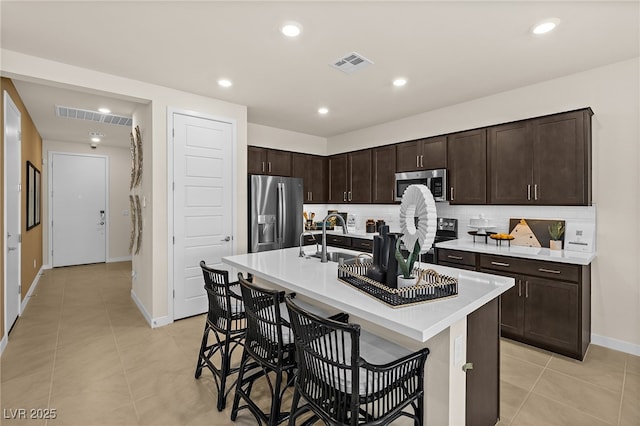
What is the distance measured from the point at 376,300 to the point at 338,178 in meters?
4.24

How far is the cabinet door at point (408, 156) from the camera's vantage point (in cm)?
433

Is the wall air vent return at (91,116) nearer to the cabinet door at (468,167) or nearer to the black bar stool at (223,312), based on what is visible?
the black bar stool at (223,312)

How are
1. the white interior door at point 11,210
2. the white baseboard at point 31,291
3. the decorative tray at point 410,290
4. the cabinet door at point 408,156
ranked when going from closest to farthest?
1. the decorative tray at point 410,290
2. the white interior door at point 11,210
3. the white baseboard at point 31,291
4. the cabinet door at point 408,156

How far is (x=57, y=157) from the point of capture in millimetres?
6441

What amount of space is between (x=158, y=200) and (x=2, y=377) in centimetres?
190

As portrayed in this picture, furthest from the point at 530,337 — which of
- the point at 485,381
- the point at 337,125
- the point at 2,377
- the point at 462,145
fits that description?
the point at 2,377

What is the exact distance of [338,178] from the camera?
5.62m

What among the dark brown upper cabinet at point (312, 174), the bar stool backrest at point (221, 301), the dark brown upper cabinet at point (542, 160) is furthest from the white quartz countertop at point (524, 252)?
the dark brown upper cabinet at point (312, 174)

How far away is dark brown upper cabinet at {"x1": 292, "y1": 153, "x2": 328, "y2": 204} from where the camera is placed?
540cm

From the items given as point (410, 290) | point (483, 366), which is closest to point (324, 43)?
point (410, 290)

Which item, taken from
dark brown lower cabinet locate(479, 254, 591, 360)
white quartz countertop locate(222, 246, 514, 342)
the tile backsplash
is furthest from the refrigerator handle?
dark brown lower cabinet locate(479, 254, 591, 360)

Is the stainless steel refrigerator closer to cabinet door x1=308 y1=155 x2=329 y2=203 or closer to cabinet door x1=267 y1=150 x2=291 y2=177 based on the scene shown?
cabinet door x1=267 y1=150 x2=291 y2=177

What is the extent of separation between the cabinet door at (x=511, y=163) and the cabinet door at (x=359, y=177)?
73.6 inches

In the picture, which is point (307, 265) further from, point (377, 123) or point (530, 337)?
point (377, 123)
